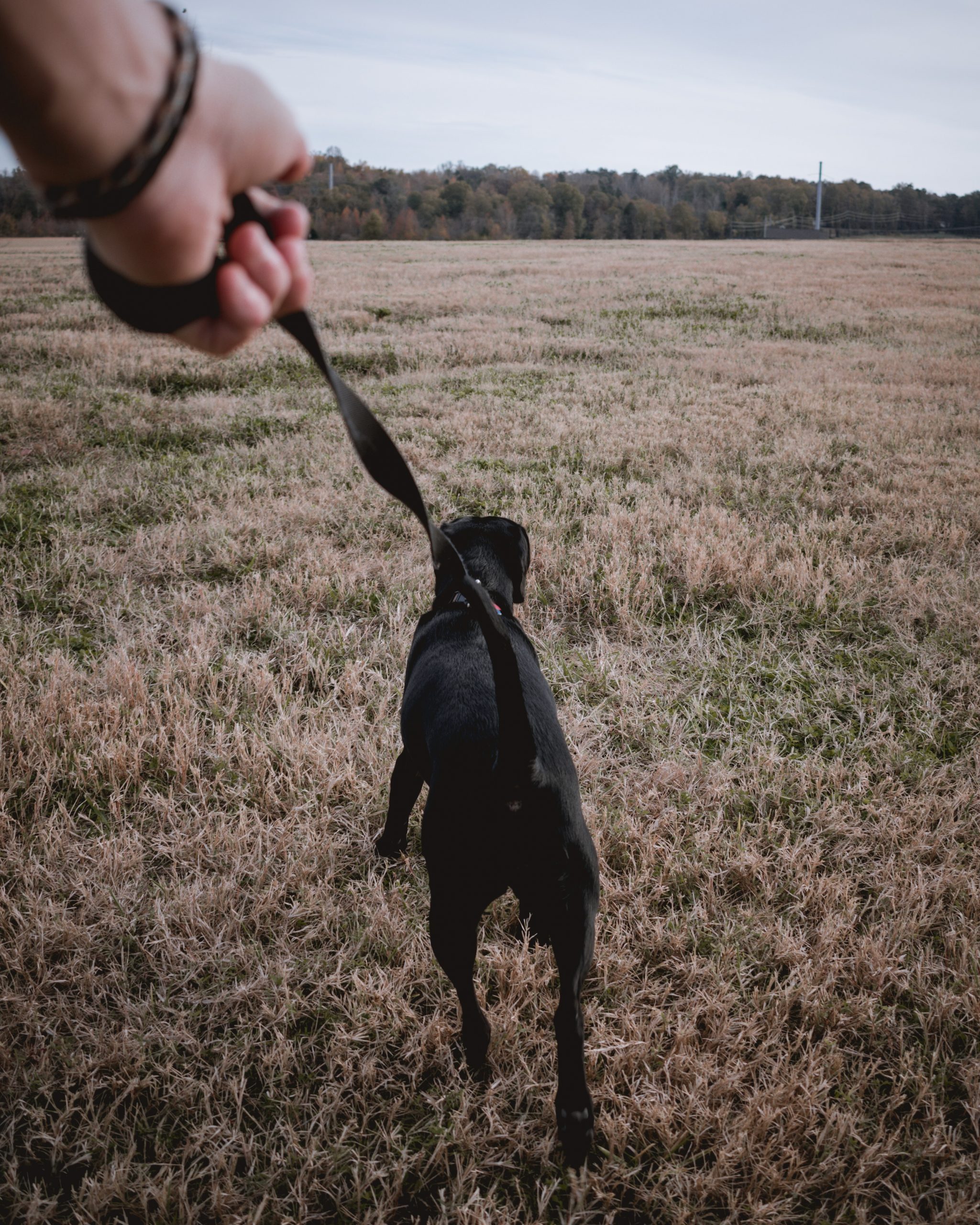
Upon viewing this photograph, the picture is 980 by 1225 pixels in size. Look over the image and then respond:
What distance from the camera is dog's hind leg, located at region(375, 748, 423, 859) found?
2.54 m

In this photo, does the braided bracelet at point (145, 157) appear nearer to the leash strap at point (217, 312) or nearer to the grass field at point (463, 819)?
the leash strap at point (217, 312)

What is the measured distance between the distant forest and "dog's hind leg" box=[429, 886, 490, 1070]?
7062 cm

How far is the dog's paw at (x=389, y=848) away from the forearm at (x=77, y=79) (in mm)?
2414

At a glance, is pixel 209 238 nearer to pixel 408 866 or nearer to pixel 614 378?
pixel 408 866

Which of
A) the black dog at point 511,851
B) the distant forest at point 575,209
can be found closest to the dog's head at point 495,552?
the black dog at point 511,851

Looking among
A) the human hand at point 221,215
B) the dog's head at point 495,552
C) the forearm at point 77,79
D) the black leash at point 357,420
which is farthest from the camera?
the dog's head at point 495,552

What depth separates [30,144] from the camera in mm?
583

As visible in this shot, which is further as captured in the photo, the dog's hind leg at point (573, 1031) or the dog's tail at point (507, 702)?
the dog's hind leg at point (573, 1031)

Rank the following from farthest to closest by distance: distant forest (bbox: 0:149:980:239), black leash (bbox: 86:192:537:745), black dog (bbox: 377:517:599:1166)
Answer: distant forest (bbox: 0:149:980:239) < black dog (bbox: 377:517:599:1166) < black leash (bbox: 86:192:537:745)

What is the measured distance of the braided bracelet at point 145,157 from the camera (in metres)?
0.61

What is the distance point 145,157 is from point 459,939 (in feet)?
5.71

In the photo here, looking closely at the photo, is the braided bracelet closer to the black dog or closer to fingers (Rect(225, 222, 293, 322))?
fingers (Rect(225, 222, 293, 322))

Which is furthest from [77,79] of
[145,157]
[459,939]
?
[459,939]

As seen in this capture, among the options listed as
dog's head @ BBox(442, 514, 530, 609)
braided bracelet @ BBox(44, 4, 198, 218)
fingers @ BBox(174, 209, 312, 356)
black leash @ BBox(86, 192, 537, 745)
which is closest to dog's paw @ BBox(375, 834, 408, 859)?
dog's head @ BBox(442, 514, 530, 609)
